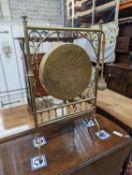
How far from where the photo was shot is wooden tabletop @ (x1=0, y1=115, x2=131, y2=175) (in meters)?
0.70

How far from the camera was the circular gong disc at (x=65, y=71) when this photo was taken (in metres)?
0.73

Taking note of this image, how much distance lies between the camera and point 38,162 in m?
0.73

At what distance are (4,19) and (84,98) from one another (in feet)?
11.9

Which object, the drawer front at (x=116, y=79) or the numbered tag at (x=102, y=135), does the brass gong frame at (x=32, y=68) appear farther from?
the drawer front at (x=116, y=79)

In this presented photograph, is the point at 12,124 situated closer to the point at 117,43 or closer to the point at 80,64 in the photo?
the point at 80,64

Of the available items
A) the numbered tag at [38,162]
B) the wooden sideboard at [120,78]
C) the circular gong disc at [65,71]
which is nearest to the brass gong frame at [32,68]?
the circular gong disc at [65,71]

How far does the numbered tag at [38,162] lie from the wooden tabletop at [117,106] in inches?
27.7

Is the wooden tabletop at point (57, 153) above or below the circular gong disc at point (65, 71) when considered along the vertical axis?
below

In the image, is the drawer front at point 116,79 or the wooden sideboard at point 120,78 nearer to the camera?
the wooden sideboard at point 120,78

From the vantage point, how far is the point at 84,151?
0.80 metres

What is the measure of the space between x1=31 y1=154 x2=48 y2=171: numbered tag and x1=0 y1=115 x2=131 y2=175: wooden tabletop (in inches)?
0.8

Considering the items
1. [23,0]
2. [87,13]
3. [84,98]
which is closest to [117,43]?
[87,13]

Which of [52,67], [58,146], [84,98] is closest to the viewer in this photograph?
[52,67]

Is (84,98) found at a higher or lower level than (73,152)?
higher
